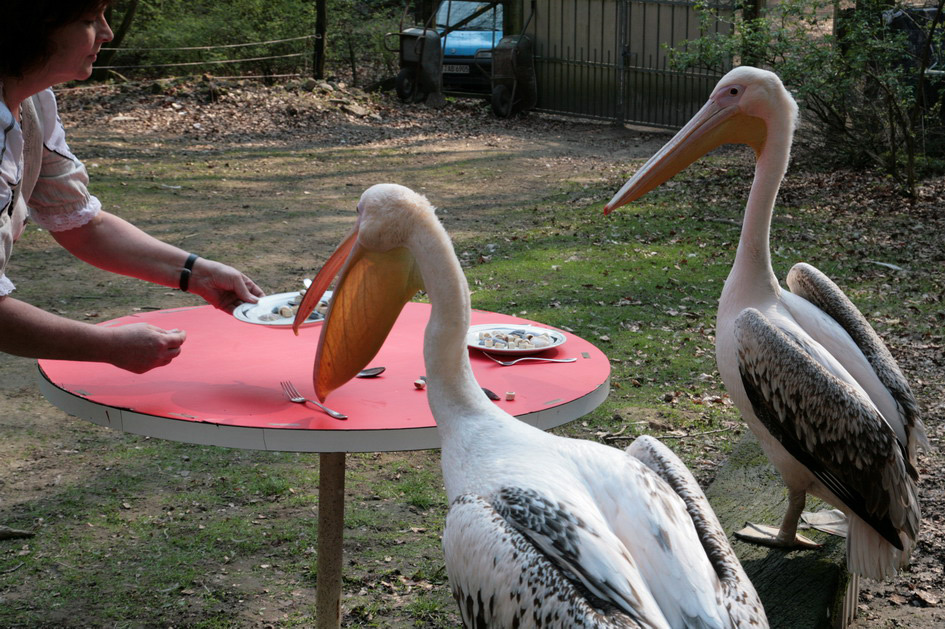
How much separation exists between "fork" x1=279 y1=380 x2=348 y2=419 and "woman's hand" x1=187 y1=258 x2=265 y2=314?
503 mm

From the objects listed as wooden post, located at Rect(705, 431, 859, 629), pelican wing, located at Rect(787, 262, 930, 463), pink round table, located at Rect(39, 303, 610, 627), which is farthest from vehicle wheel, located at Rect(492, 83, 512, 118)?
pink round table, located at Rect(39, 303, 610, 627)

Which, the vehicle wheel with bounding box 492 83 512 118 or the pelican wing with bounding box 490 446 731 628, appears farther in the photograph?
the vehicle wheel with bounding box 492 83 512 118

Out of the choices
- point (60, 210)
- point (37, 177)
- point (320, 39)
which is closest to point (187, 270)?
point (60, 210)

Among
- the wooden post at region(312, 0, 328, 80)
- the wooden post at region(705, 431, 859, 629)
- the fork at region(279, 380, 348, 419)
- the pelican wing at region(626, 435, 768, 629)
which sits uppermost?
the wooden post at region(312, 0, 328, 80)

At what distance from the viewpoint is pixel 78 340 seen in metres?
2.20

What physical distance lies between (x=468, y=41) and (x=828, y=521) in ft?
40.0

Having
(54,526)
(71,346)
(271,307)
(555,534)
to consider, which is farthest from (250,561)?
(555,534)

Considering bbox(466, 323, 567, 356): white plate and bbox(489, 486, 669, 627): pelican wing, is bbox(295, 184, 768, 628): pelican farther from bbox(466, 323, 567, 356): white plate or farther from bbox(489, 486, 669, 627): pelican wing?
bbox(466, 323, 567, 356): white plate

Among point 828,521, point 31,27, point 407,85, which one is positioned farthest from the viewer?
point 407,85

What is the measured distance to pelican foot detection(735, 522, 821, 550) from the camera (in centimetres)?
314

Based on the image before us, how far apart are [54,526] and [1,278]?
190 cm

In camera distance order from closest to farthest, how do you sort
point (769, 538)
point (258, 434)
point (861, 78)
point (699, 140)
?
point (258, 434) → point (769, 538) → point (699, 140) → point (861, 78)

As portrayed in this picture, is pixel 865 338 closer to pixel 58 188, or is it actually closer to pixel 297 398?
pixel 297 398

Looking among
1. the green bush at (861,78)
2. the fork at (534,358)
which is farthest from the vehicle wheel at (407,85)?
the fork at (534,358)
